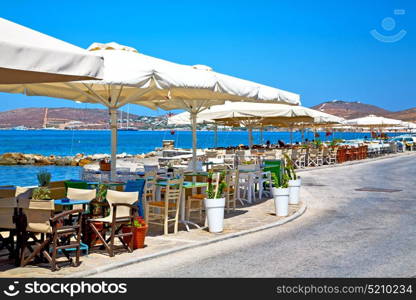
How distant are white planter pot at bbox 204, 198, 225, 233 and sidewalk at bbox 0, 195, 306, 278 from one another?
145 mm

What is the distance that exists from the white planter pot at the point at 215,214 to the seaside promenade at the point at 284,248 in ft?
0.51

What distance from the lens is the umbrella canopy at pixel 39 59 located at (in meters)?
5.62

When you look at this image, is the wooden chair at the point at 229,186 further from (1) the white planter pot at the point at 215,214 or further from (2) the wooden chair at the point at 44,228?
(2) the wooden chair at the point at 44,228

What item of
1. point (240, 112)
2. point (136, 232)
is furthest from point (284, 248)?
point (240, 112)

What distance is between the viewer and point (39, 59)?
5895mm

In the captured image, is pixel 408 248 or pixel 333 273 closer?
pixel 333 273

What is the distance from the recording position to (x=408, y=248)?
8320 mm

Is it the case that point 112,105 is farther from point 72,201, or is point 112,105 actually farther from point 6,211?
point 6,211

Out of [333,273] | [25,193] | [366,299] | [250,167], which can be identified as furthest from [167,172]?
[366,299]

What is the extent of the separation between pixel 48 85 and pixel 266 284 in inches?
263
